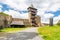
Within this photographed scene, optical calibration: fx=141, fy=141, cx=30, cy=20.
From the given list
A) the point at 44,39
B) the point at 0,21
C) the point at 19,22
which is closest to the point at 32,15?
the point at 19,22

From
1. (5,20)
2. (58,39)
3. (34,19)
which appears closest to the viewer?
(58,39)

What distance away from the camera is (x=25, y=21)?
69250 mm

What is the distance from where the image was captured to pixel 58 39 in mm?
16172

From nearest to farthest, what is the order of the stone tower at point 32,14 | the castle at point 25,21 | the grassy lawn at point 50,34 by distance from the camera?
the grassy lawn at point 50,34 < the castle at point 25,21 < the stone tower at point 32,14

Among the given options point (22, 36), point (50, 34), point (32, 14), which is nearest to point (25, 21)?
point (32, 14)

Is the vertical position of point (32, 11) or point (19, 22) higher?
point (32, 11)

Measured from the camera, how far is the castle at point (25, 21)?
195 ft

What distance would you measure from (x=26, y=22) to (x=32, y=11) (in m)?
11.1

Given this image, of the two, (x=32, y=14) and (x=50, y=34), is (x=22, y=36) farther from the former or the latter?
(x=32, y=14)

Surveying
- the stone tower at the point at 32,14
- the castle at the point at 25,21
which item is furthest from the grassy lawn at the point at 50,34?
the stone tower at the point at 32,14

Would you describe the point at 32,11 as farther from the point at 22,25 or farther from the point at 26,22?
the point at 22,25

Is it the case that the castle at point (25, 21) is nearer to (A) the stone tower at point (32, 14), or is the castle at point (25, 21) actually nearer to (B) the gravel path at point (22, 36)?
(A) the stone tower at point (32, 14)

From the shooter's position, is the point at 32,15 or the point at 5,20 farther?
the point at 32,15

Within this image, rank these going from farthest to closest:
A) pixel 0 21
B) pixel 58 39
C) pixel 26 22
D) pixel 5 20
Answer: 1. pixel 26 22
2. pixel 5 20
3. pixel 0 21
4. pixel 58 39
